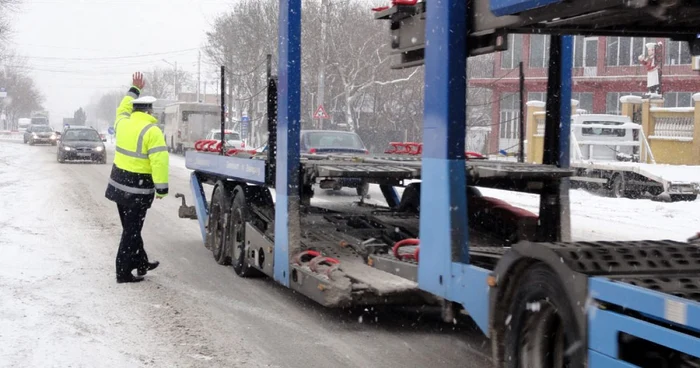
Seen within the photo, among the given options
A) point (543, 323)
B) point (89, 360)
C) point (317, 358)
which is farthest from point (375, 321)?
point (543, 323)

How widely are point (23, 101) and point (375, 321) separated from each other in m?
118

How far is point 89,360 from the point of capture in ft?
19.0

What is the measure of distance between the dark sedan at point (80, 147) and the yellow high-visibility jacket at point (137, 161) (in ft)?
87.7

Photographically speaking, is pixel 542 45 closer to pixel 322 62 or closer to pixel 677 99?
pixel 322 62

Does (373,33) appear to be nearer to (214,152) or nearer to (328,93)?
(328,93)

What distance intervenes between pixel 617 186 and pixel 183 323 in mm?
17592

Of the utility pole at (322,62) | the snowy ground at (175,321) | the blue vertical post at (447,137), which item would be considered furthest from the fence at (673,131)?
the blue vertical post at (447,137)

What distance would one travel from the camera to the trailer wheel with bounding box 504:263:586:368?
150 inches

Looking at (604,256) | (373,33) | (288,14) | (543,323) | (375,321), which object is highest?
(373,33)

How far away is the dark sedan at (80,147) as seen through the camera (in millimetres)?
34375

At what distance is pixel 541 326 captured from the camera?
4.12 metres

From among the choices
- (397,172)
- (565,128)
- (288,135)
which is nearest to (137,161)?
(288,135)

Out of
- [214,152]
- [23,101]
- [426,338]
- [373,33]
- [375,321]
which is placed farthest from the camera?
[23,101]

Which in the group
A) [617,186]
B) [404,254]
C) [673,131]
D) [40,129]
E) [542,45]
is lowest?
[617,186]
